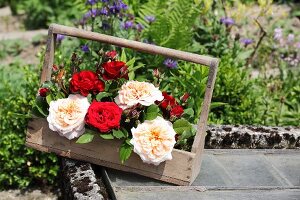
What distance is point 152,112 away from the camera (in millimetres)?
3135

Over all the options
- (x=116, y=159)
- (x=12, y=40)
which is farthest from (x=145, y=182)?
(x=12, y=40)

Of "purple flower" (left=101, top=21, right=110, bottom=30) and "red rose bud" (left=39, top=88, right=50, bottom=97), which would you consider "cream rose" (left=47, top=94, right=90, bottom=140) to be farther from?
"purple flower" (left=101, top=21, right=110, bottom=30)

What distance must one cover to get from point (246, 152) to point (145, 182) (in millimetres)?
762

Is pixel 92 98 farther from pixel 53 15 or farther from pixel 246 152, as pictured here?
pixel 53 15

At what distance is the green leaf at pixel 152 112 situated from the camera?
123 inches

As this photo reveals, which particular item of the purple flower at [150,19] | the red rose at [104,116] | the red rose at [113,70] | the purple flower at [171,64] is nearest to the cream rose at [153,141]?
the red rose at [104,116]

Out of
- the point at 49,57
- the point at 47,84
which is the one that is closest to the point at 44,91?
the point at 47,84

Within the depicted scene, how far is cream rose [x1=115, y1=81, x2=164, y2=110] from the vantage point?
3121 mm

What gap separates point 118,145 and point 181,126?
0.33 meters

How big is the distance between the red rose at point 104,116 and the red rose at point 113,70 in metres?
0.18

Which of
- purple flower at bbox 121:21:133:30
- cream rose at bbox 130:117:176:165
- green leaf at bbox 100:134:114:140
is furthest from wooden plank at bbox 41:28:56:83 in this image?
purple flower at bbox 121:21:133:30

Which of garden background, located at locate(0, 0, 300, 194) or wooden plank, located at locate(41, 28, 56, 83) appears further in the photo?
garden background, located at locate(0, 0, 300, 194)

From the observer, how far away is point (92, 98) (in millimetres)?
3256

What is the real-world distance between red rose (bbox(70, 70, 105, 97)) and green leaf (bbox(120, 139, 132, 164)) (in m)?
0.32
